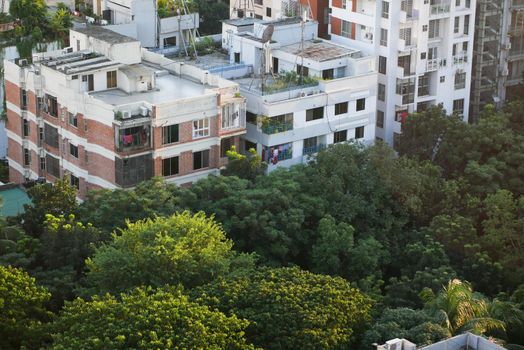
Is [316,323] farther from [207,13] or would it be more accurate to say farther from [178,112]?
[207,13]

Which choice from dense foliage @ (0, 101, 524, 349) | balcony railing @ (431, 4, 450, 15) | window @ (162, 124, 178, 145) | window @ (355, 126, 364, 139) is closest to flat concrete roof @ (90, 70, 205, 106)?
window @ (162, 124, 178, 145)

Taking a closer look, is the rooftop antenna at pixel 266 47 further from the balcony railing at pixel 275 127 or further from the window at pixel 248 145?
the window at pixel 248 145

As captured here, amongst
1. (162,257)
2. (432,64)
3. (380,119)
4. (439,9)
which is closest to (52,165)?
(162,257)

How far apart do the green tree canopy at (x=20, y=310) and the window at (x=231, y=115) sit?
20976mm

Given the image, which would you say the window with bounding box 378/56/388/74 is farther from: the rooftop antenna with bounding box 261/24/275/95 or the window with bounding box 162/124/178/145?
the window with bounding box 162/124/178/145

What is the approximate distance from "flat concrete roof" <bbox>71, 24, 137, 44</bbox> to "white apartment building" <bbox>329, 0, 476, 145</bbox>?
1842cm

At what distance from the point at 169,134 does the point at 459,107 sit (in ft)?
95.0

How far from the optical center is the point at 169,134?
76375mm

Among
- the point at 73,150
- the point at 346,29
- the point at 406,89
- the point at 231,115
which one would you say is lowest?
the point at 73,150

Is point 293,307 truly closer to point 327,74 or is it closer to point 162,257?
point 162,257

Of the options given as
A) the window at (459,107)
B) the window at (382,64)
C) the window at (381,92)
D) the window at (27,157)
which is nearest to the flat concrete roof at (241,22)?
the window at (382,64)

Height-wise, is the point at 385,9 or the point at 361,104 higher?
the point at 385,9

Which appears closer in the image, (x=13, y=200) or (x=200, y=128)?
(x=200, y=128)

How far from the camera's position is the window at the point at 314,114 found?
82.6 metres
